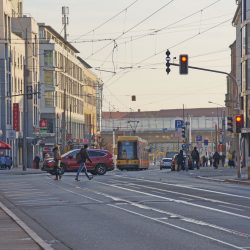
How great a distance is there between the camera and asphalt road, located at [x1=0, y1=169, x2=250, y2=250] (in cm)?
1557

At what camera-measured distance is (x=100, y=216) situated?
2139 cm

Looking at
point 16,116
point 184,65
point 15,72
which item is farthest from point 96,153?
point 15,72

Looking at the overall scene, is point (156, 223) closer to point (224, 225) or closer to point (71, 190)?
point (224, 225)

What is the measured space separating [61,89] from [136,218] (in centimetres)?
9966

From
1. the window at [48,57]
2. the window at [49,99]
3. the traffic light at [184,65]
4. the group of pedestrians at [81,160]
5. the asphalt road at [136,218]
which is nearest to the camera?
the asphalt road at [136,218]

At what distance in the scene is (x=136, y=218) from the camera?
20516 mm

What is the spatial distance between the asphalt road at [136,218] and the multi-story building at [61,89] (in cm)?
6799

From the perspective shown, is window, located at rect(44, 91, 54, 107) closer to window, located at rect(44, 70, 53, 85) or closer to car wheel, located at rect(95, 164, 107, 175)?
window, located at rect(44, 70, 53, 85)

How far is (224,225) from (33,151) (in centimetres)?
8595

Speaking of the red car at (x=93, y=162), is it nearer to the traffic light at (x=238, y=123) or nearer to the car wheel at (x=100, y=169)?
the car wheel at (x=100, y=169)

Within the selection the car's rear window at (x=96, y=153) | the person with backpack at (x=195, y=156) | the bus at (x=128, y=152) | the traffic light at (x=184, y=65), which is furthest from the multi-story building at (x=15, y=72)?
the traffic light at (x=184, y=65)

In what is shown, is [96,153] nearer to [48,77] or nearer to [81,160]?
[81,160]

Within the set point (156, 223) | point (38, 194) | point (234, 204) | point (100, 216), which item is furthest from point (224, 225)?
point (38, 194)

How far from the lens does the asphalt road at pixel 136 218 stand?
15573 mm
